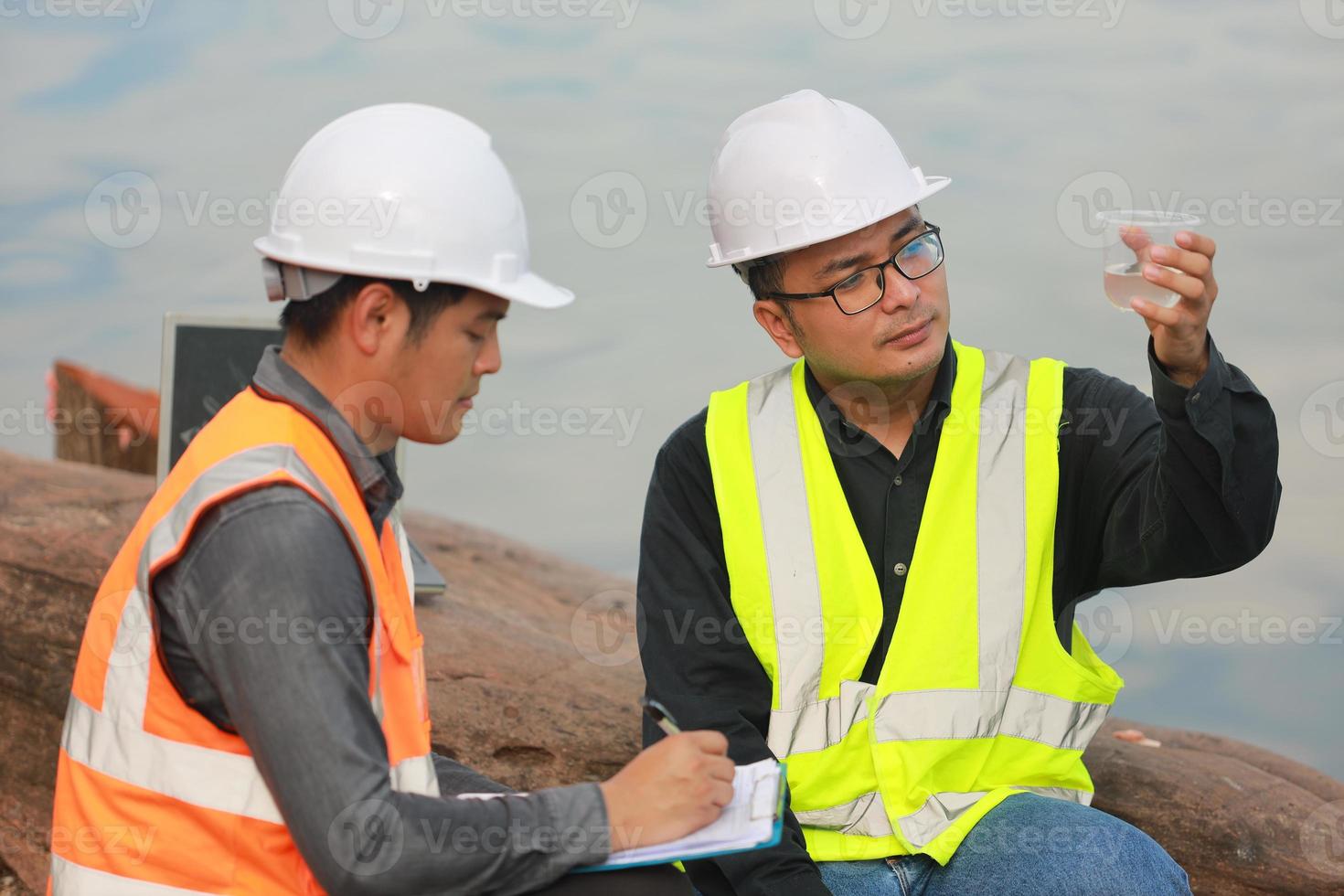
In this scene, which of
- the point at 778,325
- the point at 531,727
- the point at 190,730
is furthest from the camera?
the point at 531,727

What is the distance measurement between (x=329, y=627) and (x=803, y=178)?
5.62ft

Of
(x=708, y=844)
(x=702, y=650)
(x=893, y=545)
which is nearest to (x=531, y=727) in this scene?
(x=702, y=650)

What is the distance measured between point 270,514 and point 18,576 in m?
3.76

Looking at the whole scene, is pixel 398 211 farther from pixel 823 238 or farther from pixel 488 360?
pixel 823 238

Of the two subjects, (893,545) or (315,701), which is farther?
(893,545)

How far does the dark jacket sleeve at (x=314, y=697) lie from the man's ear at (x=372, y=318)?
35 cm

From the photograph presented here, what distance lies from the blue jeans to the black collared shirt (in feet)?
0.56

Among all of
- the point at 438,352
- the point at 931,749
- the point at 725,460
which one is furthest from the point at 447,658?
the point at 438,352

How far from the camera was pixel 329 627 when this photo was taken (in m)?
1.92

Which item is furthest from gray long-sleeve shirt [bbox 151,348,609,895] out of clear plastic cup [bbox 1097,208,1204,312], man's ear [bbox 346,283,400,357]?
clear plastic cup [bbox 1097,208,1204,312]

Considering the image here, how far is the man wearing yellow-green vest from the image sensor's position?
2.90 meters

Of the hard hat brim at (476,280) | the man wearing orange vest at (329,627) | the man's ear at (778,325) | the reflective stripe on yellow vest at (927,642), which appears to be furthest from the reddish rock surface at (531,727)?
the hard hat brim at (476,280)

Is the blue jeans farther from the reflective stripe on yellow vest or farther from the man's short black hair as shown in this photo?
the man's short black hair

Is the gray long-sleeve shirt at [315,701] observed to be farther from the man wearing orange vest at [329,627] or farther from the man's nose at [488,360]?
the man's nose at [488,360]
